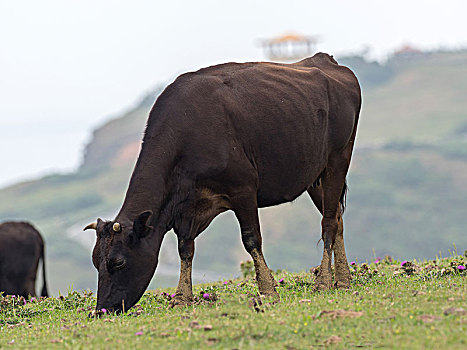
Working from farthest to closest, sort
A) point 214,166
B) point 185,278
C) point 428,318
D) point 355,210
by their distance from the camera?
point 355,210
point 185,278
point 214,166
point 428,318

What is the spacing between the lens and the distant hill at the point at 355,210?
3989 inches

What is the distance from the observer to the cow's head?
890 cm

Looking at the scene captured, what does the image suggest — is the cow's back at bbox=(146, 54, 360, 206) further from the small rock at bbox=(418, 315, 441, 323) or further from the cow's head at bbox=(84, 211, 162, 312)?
the small rock at bbox=(418, 315, 441, 323)

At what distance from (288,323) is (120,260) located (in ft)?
8.67

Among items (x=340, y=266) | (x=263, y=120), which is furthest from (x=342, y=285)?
(x=263, y=120)

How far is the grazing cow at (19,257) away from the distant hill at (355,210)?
65.5 m

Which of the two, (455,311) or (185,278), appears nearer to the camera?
(455,311)

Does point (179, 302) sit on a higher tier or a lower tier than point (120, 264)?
lower

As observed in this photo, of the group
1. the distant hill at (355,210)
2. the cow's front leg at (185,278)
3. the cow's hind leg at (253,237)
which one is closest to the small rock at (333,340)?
the cow's hind leg at (253,237)

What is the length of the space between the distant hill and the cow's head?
246ft

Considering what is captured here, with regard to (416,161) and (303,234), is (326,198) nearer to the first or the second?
(303,234)

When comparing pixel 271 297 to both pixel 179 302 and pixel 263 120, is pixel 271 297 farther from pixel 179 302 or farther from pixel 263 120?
pixel 263 120

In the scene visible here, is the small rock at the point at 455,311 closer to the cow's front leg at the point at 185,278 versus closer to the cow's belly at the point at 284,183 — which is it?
the cow's belly at the point at 284,183

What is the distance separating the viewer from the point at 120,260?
8898 millimetres
